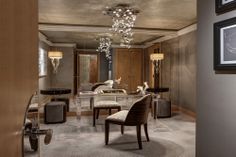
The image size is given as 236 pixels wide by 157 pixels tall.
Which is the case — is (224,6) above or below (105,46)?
below

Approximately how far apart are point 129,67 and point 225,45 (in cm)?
377

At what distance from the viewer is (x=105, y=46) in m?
5.05

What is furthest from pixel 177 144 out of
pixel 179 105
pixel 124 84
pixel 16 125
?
pixel 16 125

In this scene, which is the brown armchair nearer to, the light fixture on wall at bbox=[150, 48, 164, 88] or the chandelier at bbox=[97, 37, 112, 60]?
the chandelier at bbox=[97, 37, 112, 60]

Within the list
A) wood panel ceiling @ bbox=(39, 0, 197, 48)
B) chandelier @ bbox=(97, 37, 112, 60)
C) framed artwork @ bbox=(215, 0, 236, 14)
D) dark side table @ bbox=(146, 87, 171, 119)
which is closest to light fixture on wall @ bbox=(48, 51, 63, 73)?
wood panel ceiling @ bbox=(39, 0, 197, 48)

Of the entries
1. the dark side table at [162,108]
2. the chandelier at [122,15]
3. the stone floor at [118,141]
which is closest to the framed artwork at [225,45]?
the stone floor at [118,141]

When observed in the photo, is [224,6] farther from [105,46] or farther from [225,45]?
[105,46]

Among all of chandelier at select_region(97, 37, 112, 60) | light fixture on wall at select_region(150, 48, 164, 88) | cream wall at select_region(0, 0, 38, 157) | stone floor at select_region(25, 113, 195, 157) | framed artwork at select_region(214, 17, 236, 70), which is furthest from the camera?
light fixture on wall at select_region(150, 48, 164, 88)

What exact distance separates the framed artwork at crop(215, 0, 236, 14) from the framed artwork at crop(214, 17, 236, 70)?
80 millimetres

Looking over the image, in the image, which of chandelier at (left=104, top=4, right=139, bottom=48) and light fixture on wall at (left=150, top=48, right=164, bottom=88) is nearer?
chandelier at (left=104, top=4, right=139, bottom=48)

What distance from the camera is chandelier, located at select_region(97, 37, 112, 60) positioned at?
15.8 ft

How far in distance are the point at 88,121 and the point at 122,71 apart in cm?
137

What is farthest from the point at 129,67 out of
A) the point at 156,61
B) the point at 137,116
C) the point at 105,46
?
the point at 137,116

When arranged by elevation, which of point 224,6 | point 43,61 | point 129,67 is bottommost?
point 129,67
